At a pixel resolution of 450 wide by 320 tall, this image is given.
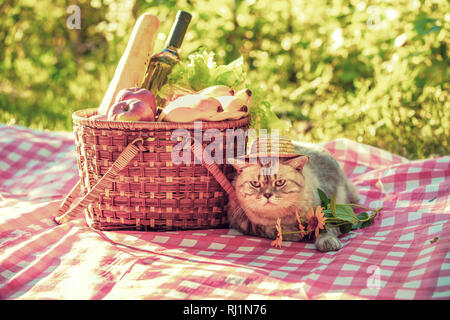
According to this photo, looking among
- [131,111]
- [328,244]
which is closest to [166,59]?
[131,111]

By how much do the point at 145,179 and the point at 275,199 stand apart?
54 cm

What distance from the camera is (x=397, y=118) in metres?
3.46

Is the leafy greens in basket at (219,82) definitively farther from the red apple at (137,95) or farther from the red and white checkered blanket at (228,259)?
the red and white checkered blanket at (228,259)

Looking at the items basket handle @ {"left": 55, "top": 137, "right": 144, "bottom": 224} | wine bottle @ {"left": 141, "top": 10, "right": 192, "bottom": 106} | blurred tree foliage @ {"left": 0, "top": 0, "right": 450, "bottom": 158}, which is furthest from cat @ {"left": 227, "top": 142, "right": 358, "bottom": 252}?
blurred tree foliage @ {"left": 0, "top": 0, "right": 450, "bottom": 158}

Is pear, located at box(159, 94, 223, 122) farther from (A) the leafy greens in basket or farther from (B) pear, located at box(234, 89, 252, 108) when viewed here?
(A) the leafy greens in basket

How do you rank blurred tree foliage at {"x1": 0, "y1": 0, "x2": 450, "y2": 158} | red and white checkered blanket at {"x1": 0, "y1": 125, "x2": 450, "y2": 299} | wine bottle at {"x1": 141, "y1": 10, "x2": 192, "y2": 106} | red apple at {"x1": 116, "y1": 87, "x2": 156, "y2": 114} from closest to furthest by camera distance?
red and white checkered blanket at {"x1": 0, "y1": 125, "x2": 450, "y2": 299} → red apple at {"x1": 116, "y1": 87, "x2": 156, "y2": 114} → wine bottle at {"x1": 141, "y1": 10, "x2": 192, "y2": 106} → blurred tree foliage at {"x1": 0, "y1": 0, "x2": 450, "y2": 158}

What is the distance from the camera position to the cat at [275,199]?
1807 millimetres

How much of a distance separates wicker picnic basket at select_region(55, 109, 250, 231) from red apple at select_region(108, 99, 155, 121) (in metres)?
0.05

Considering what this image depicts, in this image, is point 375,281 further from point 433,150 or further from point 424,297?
point 433,150

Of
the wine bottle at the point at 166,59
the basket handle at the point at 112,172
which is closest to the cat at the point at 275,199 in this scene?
the basket handle at the point at 112,172

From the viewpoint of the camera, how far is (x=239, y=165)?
188 cm

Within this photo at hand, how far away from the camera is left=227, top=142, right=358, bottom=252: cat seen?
181cm

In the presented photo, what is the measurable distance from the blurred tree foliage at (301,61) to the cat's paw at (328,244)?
1461 millimetres
